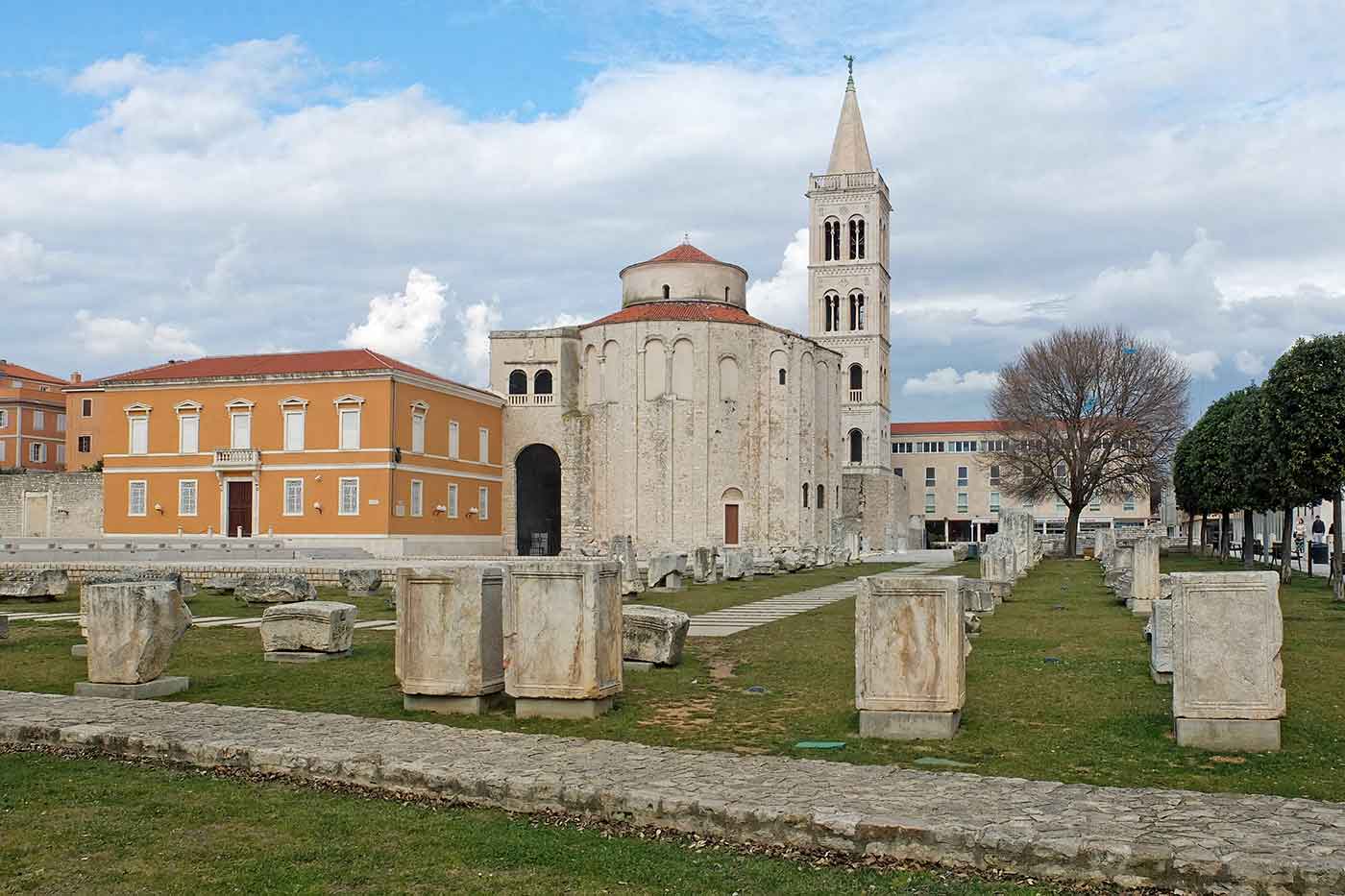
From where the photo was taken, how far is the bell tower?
80.1 meters

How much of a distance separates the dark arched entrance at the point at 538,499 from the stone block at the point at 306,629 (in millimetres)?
45196

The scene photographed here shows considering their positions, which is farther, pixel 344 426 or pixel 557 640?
pixel 344 426

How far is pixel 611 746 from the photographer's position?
7.18 m

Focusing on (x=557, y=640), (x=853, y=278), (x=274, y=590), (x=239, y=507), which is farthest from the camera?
(x=853, y=278)

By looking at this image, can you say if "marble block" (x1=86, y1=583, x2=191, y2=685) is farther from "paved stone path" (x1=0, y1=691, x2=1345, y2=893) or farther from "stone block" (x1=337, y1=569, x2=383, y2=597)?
"stone block" (x1=337, y1=569, x2=383, y2=597)

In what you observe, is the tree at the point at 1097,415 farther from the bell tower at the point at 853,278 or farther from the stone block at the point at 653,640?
the stone block at the point at 653,640

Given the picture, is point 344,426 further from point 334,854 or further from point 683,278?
point 334,854

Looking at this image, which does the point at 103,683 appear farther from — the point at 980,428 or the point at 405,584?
the point at 980,428

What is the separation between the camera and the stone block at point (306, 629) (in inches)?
488

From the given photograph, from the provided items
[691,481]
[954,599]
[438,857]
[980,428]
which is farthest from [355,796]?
[980,428]

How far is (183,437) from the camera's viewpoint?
161 ft

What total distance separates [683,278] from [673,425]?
9.37 metres

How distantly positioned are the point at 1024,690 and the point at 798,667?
A: 98.7 inches

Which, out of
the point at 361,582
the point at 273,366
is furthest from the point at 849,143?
the point at 361,582
